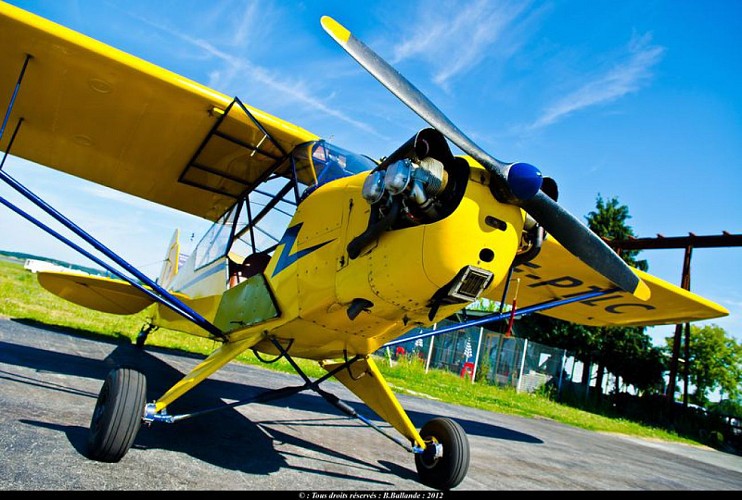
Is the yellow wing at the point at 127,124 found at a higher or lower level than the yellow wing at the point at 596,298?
higher

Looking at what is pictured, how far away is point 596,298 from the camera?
7570 millimetres

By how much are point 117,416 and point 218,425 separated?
71.5 inches

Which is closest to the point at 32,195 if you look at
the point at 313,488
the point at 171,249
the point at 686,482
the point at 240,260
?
the point at 240,260

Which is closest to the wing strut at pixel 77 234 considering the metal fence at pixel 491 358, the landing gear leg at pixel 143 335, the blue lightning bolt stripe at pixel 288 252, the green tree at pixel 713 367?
the blue lightning bolt stripe at pixel 288 252

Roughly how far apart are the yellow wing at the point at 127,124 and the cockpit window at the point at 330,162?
38 centimetres

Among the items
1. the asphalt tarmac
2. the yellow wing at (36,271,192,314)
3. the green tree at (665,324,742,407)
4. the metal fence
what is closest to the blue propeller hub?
the asphalt tarmac

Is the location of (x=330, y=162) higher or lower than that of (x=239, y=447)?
higher

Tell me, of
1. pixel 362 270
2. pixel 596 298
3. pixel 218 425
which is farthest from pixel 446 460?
pixel 596 298

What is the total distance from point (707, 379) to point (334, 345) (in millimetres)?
51701

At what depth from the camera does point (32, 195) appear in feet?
14.0

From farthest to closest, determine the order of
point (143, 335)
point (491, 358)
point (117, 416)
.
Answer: point (491, 358) < point (143, 335) < point (117, 416)

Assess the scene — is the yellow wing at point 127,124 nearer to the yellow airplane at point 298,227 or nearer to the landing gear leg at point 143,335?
the yellow airplane at point 298,227

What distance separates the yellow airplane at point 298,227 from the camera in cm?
299

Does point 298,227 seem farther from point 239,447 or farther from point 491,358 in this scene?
point 491,358
